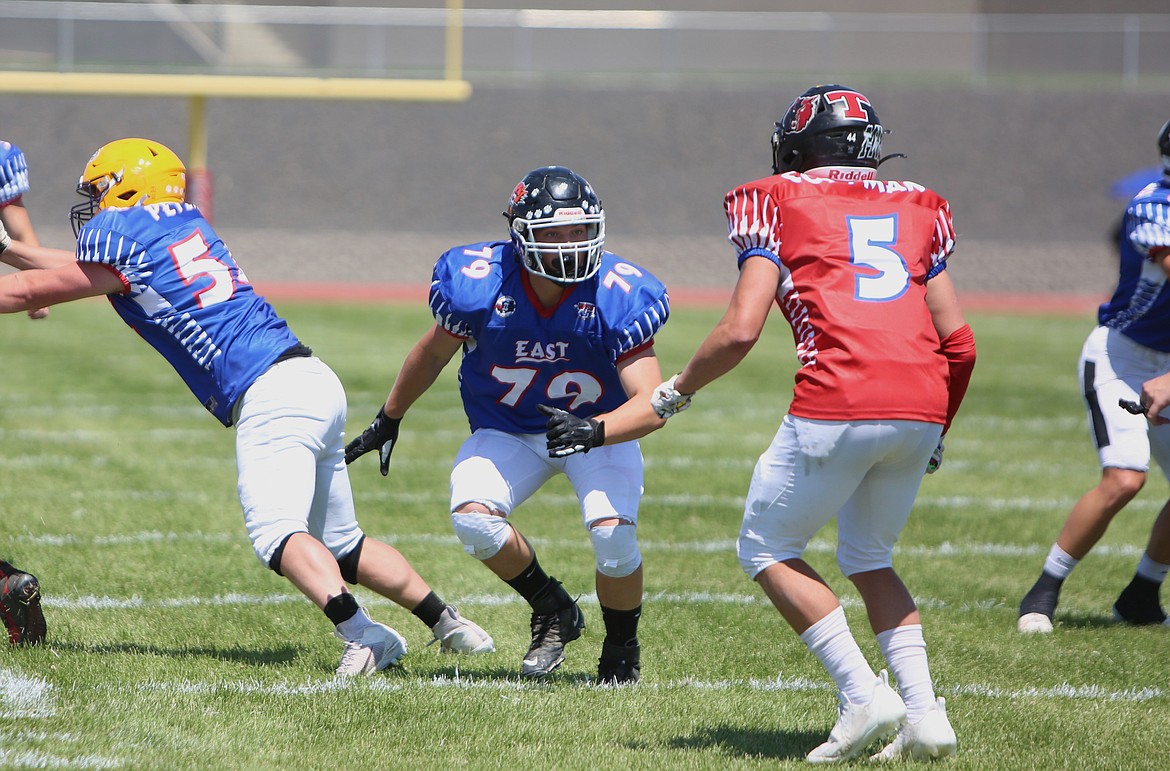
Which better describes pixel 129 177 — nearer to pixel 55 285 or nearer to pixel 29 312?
pixel 55 285

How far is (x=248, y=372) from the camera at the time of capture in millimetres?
4199

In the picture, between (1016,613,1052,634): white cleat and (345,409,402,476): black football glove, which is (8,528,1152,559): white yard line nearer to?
(1016,613,1052,634): white cleat

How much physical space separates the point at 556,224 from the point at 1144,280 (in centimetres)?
233

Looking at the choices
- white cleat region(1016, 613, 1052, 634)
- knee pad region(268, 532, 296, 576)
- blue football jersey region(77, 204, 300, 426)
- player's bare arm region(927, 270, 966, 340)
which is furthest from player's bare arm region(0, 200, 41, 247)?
white cleat region(1016, 613, 1052, 634)

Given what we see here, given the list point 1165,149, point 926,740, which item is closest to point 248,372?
point 926,740

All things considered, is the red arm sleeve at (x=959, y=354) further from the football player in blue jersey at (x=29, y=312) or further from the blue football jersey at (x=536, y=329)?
the football player in blue jersey at (x=29, y=312)

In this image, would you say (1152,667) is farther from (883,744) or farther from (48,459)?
(48,459)

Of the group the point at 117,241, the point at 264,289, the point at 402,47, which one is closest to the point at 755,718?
the point at 117,241

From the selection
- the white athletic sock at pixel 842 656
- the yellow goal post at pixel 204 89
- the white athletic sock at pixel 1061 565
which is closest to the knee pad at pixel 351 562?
the white athletic sock at pixel 842 656

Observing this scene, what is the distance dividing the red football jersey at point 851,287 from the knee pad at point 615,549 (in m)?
0.84

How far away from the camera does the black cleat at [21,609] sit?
13.7 ft

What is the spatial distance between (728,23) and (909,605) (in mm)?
22584

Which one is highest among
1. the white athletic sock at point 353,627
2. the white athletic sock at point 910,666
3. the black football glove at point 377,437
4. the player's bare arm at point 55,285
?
the player's bare arm at point 55,285

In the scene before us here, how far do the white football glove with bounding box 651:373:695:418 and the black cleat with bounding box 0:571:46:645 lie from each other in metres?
2.09
